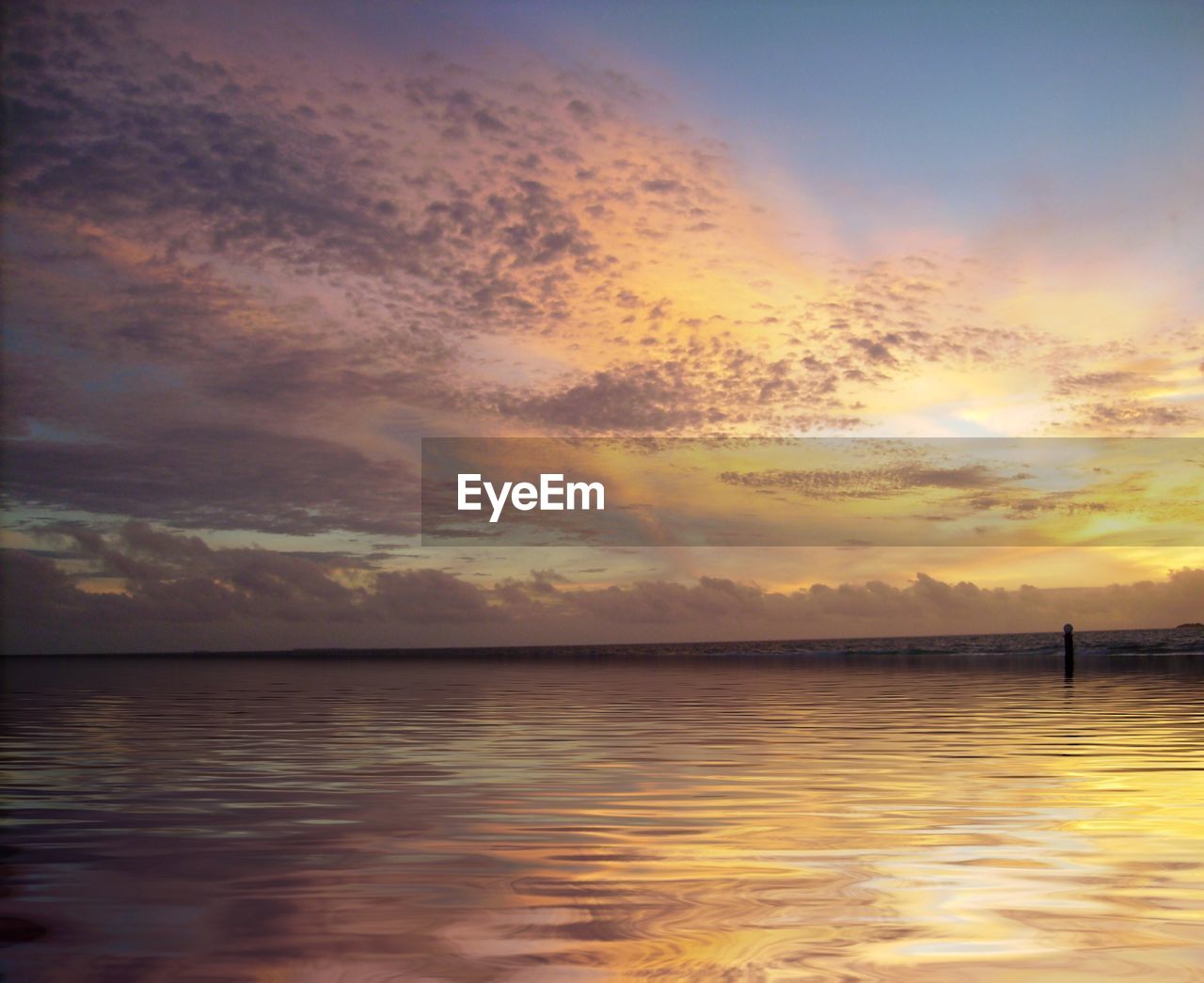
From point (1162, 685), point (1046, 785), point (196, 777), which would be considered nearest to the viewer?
point (1046, 785)

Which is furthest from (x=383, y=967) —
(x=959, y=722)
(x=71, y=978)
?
(x=959, y=722)

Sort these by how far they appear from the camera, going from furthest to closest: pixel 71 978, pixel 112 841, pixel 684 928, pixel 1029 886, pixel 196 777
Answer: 1. pixel 196 777
2. pixel 112 841
3. pixel 1029 886
4. pixel 684 928
5. pixel 71 978

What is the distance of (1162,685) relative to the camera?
38.8m

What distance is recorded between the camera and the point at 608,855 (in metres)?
9.29

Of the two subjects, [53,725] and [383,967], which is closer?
[383,967]

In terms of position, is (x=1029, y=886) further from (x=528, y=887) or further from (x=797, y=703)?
(x=797, y=703)

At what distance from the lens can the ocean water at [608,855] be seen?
20.9ft

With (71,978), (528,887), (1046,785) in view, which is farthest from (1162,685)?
(71,978)

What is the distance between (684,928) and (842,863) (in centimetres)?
245

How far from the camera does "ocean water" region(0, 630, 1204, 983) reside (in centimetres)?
637

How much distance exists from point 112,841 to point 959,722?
1863cm

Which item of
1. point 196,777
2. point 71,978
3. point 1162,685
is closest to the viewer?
point 71,978

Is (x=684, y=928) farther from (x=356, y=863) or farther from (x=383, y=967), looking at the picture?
(x=356, y=863)

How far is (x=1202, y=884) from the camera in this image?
8.05 meters
